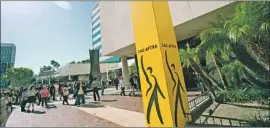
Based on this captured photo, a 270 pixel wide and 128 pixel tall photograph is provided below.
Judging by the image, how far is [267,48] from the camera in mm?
5891

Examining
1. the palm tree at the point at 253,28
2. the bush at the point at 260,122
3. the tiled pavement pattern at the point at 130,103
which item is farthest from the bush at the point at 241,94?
the tiled pavement pattern at the point at 130,103

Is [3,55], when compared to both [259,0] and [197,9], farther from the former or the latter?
[259,0]

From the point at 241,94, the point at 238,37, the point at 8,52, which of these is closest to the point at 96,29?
the point at 8,52

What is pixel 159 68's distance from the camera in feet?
15.5

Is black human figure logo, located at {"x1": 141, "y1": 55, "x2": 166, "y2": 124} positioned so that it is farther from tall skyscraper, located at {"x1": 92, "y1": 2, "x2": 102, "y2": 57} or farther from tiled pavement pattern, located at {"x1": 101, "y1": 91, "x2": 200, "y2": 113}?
tall skyscraper, located at {"x1": 92, "y1": 2, "x2": 102, "y2": 57}

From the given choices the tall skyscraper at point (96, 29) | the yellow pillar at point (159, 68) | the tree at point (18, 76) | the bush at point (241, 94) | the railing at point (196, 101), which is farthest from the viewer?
the tall skyscraper at point (96, 29)

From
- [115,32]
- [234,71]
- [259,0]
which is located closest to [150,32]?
[259,0]

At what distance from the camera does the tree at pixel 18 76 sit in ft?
189

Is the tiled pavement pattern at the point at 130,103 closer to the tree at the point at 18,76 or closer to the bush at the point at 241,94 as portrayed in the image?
the bush at the point at 241,94

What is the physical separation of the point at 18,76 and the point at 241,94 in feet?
217

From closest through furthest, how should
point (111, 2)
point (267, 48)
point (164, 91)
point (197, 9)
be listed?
point (164, 91)
point (267, 48)
point (197, 9)
point (111, 2)

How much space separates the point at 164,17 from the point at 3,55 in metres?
70.7

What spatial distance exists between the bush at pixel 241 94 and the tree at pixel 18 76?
6397 centimetres

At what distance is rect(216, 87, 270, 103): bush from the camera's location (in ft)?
24.0
